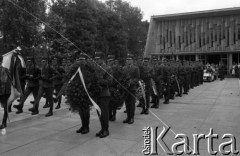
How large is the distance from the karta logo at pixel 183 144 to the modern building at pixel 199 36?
33.6 metres

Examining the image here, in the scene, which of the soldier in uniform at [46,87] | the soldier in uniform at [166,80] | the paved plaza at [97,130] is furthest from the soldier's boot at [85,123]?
the soldier in uniform at [166,80]

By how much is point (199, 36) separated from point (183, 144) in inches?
1526

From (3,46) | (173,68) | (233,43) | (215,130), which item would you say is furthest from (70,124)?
(233,43)

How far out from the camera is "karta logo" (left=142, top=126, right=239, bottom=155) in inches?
220

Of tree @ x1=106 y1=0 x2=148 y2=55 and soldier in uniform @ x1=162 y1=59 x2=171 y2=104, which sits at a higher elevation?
tree @ x1=106 y1=0 x2=148 y2=55

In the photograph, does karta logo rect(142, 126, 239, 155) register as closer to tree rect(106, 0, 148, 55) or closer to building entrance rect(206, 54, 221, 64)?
building entrance rect(206, 54, 221, 64)

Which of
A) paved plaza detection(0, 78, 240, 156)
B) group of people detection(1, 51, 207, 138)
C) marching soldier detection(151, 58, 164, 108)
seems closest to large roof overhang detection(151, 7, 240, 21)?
group of people detection(1, 51, 207, 138)

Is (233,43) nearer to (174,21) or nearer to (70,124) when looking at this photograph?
(174,21)

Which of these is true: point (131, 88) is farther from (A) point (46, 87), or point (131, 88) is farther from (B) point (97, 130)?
(A) point (46, 87)

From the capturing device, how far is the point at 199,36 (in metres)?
42.6

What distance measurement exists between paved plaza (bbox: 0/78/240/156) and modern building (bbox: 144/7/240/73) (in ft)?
102

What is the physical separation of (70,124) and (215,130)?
159 inches

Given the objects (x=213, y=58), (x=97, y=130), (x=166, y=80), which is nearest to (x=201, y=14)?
(x=213, y=58)

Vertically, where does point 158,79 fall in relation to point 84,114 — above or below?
above
